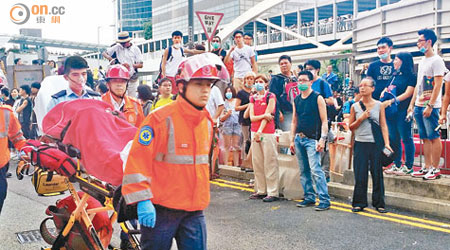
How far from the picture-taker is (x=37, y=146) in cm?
498

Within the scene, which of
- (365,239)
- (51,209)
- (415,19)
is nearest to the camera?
(51,209)

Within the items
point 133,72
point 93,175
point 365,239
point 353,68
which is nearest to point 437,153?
point 365,239

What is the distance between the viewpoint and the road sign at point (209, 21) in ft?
41.1

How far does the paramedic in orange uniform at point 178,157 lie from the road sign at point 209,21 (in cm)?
899

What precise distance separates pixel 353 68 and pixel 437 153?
25.9 meters

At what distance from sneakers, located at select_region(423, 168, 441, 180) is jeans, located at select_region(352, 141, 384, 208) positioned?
83 cm

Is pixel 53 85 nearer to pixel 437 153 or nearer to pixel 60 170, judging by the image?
pixel 60 170

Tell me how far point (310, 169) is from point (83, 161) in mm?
4472

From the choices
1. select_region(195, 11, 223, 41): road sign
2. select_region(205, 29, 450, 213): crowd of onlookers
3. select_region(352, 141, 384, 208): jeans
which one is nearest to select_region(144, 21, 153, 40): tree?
select_region(195, 11, 223, 41): road sign

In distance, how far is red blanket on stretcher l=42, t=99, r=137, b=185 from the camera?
4.25 meters

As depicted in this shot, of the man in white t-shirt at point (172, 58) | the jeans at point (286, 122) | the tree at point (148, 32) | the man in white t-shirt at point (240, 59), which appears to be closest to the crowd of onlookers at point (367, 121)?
the jeans at point (286, 122)

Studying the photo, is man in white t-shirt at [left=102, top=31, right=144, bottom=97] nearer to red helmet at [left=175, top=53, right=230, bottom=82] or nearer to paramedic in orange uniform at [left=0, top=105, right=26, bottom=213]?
paramedic in orange uniform at [left=0, top=105, right=26, bottom=213]

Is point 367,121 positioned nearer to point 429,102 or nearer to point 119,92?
point 429,102

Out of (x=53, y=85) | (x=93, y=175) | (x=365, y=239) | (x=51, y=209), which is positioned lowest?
(x=365, y=239)
